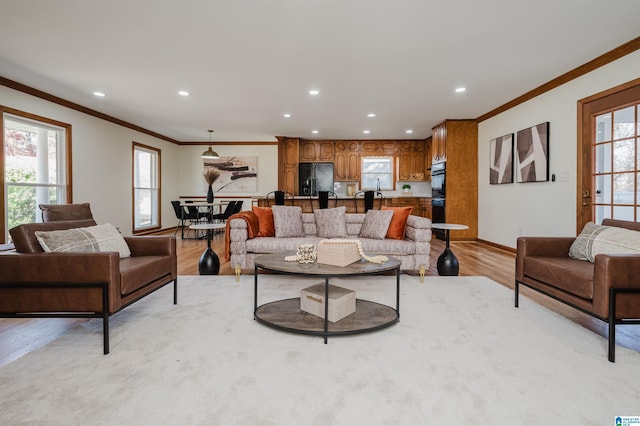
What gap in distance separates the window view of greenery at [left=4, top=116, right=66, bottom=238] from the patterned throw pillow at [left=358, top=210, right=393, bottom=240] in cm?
490

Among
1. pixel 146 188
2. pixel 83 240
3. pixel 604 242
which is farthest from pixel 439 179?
pixel 146 188

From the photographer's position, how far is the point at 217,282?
3.77 meters

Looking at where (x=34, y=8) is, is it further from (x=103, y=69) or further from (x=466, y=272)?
(x=466, y=272)

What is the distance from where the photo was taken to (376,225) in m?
4.19

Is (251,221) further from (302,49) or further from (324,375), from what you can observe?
(324,375)

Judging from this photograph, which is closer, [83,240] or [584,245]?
[83,240]

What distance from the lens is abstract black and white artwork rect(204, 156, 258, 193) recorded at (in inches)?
396

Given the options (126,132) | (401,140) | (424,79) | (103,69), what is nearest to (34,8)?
(103,69)

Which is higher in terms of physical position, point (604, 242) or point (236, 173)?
point (236, 173)

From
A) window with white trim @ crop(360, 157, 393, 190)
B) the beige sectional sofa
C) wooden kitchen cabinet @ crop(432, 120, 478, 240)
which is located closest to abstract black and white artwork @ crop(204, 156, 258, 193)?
window with white trim @ crop(360, 157, 393, 190)

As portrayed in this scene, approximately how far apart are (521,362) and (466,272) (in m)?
2.43

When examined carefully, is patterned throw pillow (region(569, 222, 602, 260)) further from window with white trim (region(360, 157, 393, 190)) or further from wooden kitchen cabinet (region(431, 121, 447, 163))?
window with white trim (region(360, 157, 393, 190))

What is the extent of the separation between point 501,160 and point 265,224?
173 inches

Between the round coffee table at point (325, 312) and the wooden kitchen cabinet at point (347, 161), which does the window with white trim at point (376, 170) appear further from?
the round coffee table at point (325, 312)
